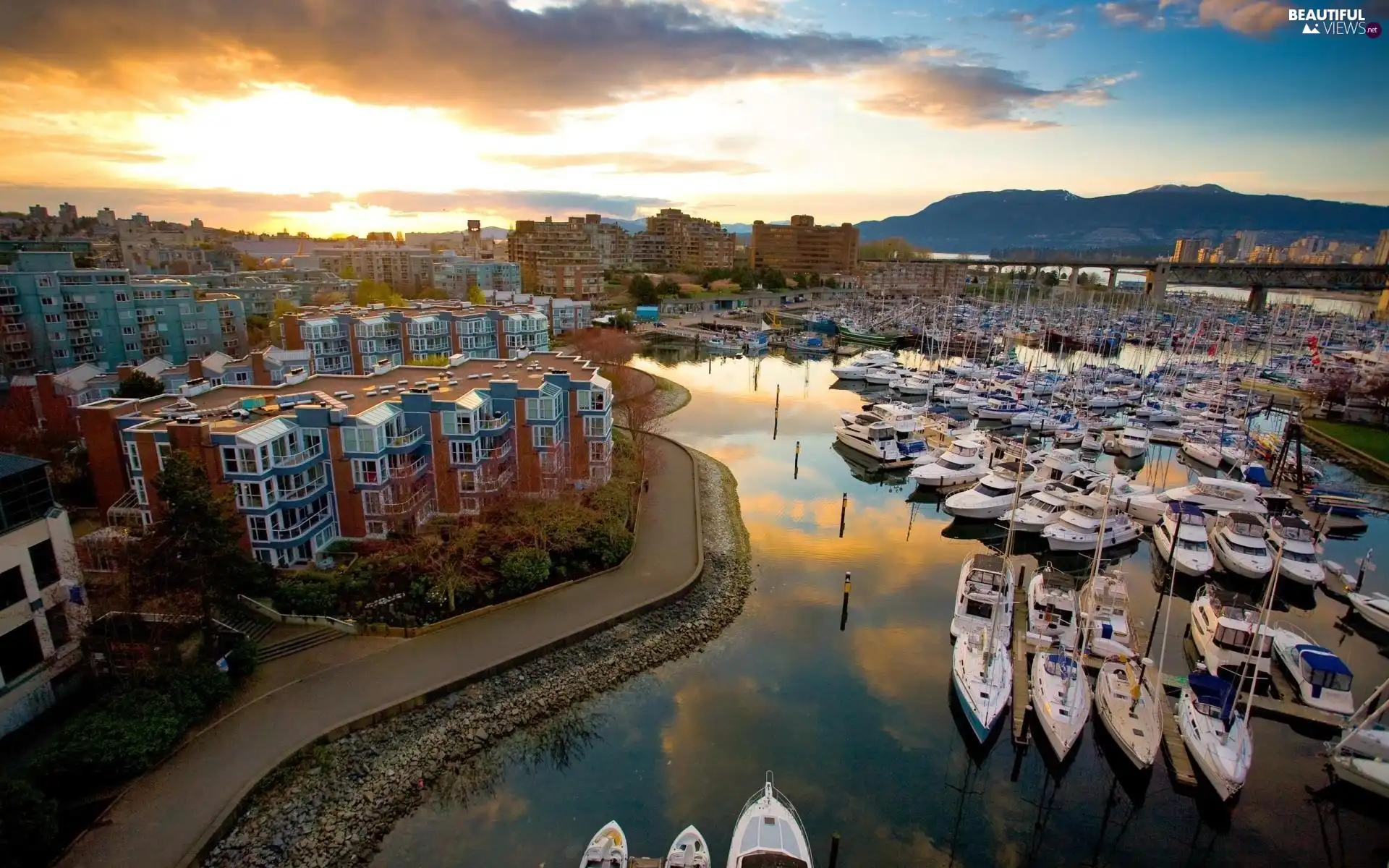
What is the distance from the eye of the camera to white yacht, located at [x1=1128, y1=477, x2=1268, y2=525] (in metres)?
34.7

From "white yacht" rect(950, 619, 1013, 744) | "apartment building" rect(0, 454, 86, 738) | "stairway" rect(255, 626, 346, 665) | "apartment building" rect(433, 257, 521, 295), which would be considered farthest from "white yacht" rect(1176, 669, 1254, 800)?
"apartment building" rect(433, 257, 521, 295)

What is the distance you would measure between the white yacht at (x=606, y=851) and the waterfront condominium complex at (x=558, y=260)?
95.2 m

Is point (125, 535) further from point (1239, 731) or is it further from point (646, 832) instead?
point (1239, 731)

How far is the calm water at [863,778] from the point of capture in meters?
15.8

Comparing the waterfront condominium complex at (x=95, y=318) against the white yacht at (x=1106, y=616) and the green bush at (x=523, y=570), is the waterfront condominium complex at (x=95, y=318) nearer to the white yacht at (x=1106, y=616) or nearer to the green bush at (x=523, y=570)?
the green bush at (x=523, y=570)

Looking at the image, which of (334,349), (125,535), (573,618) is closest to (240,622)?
(125,535)

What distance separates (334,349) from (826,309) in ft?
323

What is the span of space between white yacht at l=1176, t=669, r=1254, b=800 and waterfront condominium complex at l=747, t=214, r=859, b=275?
557 ft

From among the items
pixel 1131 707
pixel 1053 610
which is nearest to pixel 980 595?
pixel 1053 610

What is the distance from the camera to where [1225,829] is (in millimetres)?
16453

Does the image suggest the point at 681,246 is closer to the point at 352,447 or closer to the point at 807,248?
the point at 807,248

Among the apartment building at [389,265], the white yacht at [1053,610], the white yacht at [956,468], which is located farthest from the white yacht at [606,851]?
the apartment building at [389,265]

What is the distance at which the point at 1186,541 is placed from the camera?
2989 centimetres

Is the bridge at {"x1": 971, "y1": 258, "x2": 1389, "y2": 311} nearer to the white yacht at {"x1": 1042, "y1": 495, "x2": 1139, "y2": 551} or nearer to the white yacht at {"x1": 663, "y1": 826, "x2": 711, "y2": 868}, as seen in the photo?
the white yacht at {"x1": 1042, "y1": 495, "x2": 1139, "y2": 551}
